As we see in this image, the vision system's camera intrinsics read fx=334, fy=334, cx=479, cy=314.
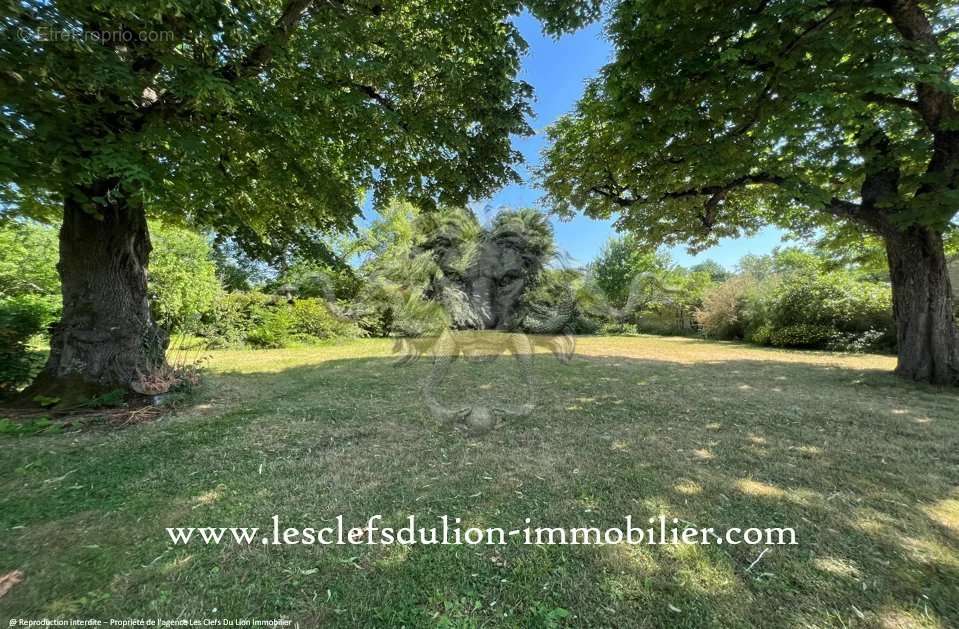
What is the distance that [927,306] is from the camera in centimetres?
600

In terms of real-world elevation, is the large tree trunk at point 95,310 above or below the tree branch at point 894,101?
below

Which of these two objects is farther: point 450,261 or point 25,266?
point 450,261

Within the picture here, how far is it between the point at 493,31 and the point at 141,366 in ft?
22.6

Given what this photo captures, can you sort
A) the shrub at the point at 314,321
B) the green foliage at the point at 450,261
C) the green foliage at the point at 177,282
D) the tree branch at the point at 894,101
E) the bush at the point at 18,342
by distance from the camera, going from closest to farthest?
the bush at the point at 18,342 → the tree branch at the point at 894,101 → the green foliage at the point at 450,261 → the green foliage at the point at 177,282 → the shrub at the point at 314,321

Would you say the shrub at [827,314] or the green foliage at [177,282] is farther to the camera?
the green foliage at [177,282]

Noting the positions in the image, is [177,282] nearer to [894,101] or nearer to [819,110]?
[819,110]

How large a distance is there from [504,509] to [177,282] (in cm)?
1462

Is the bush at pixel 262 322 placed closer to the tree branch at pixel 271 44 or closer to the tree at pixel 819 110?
the tree branch at pixel 271 44

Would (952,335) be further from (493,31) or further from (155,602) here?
(155,602)

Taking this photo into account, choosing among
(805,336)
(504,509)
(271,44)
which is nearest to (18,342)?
(271,44)

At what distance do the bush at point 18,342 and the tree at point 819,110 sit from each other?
30.8 ft

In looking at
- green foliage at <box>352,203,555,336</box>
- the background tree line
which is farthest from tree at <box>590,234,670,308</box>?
green foliage at <box>352,203,555,336</box>

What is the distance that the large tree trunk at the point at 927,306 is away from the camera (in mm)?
5926

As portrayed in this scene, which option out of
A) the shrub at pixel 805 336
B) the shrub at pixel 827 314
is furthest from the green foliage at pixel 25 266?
the shrub at pixel 805 336
